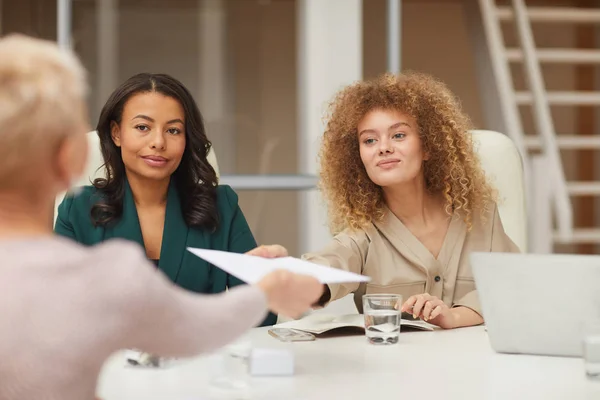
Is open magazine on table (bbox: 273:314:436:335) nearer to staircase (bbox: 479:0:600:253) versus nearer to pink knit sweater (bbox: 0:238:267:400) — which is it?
pink knit sweater (bbox: 0:238:267:400)

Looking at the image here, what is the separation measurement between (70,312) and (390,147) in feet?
4.64

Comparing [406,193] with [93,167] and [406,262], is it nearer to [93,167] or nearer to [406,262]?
[406,262]

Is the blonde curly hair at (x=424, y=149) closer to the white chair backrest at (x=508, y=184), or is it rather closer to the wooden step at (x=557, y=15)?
the white chair backrest at (x=508, y=184)

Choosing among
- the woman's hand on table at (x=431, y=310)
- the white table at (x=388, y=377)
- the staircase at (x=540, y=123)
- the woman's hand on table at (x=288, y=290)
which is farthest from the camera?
the staircase at (x=540, y=123)

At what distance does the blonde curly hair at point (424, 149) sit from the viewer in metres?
2.20

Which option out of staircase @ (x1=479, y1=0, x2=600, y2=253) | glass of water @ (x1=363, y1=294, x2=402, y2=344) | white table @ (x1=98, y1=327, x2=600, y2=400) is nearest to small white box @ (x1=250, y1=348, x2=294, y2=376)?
white table @ (x1=98, y1=327, x2=600, y2=400)

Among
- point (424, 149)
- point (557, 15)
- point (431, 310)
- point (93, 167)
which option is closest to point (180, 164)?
point (93, 167)

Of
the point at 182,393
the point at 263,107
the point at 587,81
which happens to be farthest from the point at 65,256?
the point at 587,81

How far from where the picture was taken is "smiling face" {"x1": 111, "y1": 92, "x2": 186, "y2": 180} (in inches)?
80.9

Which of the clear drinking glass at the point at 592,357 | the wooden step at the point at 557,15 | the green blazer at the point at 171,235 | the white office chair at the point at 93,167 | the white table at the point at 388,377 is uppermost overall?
the wooden step at the point at 557,15

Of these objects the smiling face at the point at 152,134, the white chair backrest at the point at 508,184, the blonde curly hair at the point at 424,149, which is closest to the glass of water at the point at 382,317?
the blonde curly hair at the point at 424,149

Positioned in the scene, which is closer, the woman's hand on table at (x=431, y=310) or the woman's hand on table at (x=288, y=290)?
the woman's hand on table at (x=288, y=290)

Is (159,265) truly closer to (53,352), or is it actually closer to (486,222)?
(486,222)

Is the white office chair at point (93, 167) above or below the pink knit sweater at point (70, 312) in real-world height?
above
